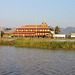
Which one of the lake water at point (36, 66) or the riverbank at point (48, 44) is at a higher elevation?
the riverbank at point (48, 44)

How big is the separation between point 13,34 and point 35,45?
8038cm

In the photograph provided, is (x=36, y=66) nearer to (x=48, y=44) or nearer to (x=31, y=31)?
(x=48, y=44)

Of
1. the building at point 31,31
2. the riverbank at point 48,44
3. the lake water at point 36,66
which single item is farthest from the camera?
the building at point 31,31

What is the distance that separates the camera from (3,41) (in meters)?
47.4

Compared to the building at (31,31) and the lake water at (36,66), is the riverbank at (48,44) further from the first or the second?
the building at (31,31)

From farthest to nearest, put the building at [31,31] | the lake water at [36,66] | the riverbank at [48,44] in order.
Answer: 1. the building at [31,31]
2. the riverbank at [48,44]
3. the lake water at [36,66]

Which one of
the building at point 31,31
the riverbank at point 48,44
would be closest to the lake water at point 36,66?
the riverbank at point 48,44

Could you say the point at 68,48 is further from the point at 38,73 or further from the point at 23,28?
the point at 23,28

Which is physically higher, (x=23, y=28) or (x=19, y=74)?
(x=23, y=28)

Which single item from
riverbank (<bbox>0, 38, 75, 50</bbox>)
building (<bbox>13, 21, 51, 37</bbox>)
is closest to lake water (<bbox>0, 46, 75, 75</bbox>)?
riverbank (<bbox>0, 38, 75, 50</bbox>)

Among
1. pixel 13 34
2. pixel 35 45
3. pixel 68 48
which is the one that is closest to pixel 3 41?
pixel 35 45

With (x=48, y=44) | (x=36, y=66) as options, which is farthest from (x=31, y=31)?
(x=36, y=66)

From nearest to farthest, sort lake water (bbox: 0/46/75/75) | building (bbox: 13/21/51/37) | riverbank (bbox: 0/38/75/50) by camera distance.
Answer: lake water (bbox: 0/46/75/75) < riverbank (bbox: 0/38/75/50) < building (bbox: 13/21/51/37)

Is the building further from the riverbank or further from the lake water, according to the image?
the lake water
